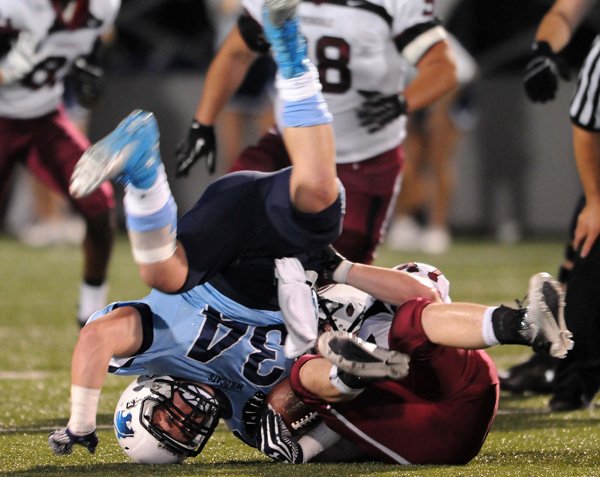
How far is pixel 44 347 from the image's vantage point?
5.10 metres

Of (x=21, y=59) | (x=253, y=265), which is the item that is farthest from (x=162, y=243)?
(x=21, y=59)

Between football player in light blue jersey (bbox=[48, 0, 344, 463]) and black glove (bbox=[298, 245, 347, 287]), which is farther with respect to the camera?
black glove (bbox=[298, 245, 347, 287])

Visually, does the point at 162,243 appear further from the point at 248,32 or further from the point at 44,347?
the point at 44,347

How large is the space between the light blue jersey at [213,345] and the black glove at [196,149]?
0.99 m

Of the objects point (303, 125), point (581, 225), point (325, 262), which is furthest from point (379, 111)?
point (303, 125)

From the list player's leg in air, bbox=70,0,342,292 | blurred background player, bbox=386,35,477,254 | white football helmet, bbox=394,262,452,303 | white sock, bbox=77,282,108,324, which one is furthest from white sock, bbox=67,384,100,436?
blurred background player, bbox=386,35,477,254

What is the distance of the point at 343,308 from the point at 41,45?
1998 mm

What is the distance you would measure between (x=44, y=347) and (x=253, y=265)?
227 cm

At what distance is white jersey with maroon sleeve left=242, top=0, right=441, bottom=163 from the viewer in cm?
407

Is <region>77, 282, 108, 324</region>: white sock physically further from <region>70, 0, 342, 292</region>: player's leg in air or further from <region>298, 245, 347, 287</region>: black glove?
<region>70, 0, 342, 292</region>: player's leg in air

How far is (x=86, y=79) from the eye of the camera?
4.79 m

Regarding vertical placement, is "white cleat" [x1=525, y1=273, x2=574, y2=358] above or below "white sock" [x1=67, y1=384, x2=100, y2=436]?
above

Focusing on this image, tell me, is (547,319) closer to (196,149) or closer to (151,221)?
(151,221)

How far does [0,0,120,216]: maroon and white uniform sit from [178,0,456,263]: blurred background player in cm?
79
